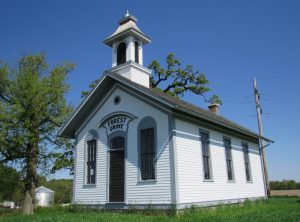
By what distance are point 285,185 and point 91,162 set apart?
4494cm

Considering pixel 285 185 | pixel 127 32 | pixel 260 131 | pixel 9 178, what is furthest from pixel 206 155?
pixel 285 185

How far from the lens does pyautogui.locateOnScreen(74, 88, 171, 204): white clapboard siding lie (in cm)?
1343

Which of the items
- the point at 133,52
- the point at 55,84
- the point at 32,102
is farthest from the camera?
the point at 55,84

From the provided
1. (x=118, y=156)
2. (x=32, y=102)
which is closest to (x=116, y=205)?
(x=118, y=156)

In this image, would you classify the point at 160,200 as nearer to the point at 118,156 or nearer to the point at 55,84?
the point at 118,156

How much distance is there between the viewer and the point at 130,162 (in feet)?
48.2

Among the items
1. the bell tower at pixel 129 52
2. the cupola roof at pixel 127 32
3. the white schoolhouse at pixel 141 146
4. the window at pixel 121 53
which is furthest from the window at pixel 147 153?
the cupola roof at pixel 127 32

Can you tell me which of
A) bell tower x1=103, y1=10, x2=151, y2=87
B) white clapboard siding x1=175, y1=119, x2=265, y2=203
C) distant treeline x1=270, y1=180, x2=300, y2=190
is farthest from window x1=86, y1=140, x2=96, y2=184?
distant treeline x1=270, y1=180, x2=300, y2=190

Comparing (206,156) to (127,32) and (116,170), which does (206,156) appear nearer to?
(116,170)

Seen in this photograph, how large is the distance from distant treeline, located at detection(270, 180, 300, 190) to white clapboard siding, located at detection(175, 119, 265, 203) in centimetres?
3524

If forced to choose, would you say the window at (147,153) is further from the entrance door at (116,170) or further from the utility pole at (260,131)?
the utility pole at (260,131)

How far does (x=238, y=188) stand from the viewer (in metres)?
18.6

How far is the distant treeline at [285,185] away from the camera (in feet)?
168

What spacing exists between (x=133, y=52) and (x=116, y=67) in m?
1.29
